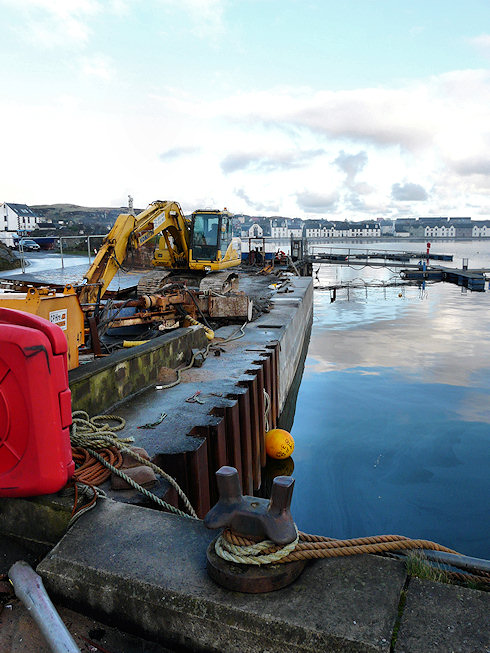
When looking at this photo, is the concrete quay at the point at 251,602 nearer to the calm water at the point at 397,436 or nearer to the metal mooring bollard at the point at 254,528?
the metal mooring bollard at the point at 254,528

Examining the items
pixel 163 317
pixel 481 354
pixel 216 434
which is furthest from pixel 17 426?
pixel 481 354

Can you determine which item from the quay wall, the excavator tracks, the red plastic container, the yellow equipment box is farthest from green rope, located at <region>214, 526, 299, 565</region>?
the excavator tracks

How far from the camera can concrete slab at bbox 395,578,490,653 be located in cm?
192

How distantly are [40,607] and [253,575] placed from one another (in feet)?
3.59

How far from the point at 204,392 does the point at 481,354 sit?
14.9 m

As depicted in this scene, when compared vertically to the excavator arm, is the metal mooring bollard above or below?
below

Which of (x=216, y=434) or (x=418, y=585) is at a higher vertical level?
(x=418, y=585)

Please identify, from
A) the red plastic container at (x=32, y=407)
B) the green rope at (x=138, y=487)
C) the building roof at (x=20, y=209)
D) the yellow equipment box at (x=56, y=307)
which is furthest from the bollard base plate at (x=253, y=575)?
the building roof at (x=20, y=209)

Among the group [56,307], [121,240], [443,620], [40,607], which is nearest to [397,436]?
[121,240]

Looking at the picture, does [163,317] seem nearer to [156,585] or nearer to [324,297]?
[156,585]

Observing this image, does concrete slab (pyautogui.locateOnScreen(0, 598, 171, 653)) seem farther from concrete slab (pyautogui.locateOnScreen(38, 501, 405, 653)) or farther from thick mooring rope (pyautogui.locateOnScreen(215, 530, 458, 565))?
thick mooring rope (pyautogui.locateOnScreen(215, 530, 458, 565))

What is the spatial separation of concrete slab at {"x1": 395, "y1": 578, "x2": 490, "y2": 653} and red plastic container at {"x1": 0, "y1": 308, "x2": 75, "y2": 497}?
212 cm

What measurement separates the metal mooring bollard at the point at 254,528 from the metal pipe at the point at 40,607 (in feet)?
2.37

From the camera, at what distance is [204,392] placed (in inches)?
284
